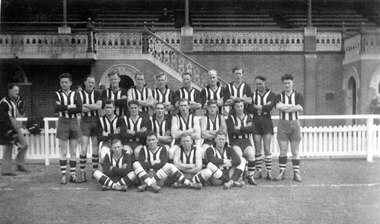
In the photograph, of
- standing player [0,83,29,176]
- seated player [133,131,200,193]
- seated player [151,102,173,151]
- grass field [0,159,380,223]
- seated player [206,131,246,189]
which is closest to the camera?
grass field [0,159,380,223]

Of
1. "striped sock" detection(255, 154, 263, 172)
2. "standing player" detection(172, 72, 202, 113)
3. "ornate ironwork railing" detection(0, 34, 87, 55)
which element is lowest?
"striped sock" detection(255, 154, 263, 172)

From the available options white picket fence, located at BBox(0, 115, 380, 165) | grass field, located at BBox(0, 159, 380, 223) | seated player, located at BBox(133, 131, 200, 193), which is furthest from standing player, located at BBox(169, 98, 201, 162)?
white picket fence, located at BBox(0, 115, 380, 165)

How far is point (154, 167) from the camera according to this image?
8602 millimetres

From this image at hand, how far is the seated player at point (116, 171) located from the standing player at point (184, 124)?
994 millimetres

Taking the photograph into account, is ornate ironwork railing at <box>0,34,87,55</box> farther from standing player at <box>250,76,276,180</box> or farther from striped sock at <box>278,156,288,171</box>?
striped sock at <box>278,156,288,171</box>

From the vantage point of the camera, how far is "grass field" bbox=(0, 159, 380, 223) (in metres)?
6.50

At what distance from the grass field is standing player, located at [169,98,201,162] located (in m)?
1.16

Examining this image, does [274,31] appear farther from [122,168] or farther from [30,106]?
[122,168]

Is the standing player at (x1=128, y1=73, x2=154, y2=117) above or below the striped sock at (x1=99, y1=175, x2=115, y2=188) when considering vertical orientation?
above

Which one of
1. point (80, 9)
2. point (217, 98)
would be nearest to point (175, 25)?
point (80, 9)

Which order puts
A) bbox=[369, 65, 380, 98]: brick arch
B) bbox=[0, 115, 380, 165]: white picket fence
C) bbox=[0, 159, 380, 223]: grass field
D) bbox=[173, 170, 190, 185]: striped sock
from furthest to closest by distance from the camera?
bbox=[369, 65, 380, 98]: brick arch → bbox=[0, 115, 380, 165]: white picket fence → bbox=[173, 170, 190, 185]: striped sock → bbox=[0, 159, 380, 223]: grass field

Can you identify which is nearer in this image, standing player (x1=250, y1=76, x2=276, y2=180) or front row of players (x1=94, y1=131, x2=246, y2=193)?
front row of players (x1=94, y1=131, x2=246, y2=193)

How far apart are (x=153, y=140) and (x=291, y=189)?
278cm

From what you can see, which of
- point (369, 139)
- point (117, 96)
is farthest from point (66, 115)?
point (369, 139)
